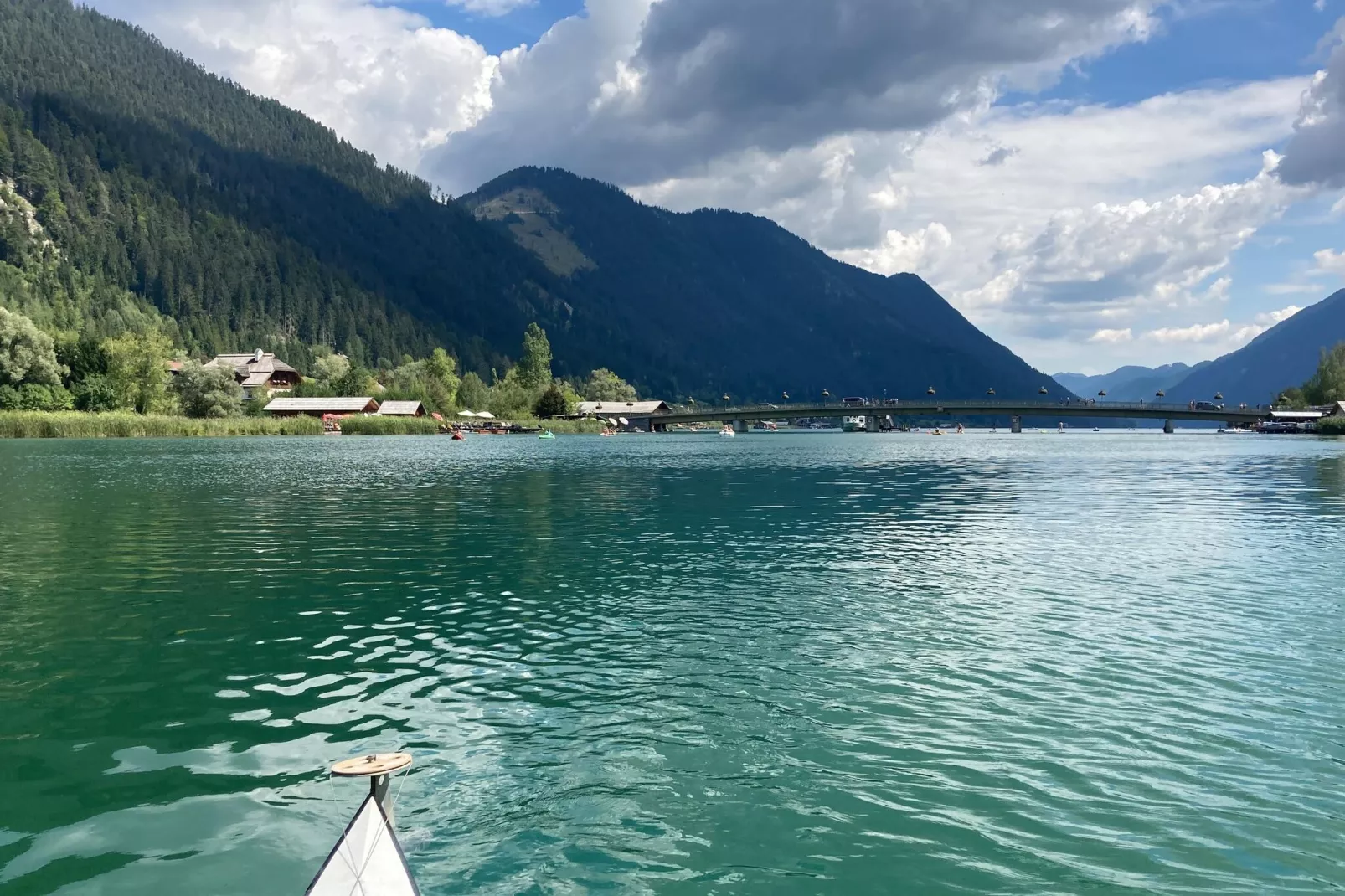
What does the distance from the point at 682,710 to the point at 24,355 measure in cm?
17569

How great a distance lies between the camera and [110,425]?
144 meters

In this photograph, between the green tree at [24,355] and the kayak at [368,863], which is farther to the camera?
the green tree at [24,355]

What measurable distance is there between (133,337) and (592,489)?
151 metres

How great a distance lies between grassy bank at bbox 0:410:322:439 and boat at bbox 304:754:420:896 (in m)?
156

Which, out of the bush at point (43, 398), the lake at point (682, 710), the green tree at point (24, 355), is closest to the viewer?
the lake at point (682, 710)

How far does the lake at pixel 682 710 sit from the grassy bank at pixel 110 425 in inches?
4557

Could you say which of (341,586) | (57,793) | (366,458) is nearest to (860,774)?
(57,793)

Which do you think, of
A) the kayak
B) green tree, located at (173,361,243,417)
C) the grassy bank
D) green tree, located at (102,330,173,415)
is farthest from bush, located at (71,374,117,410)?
the kayak

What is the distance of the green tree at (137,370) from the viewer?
557 ft

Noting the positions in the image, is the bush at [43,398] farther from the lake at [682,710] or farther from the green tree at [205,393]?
the lake at [682,710]

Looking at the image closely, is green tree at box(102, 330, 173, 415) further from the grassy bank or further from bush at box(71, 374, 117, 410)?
the grassy bank

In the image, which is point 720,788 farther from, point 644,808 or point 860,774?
point 860,774

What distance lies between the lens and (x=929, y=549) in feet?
123

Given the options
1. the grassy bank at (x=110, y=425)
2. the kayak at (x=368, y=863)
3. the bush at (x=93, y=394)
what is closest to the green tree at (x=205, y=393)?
the grassy bank at (x=110, y=425)
